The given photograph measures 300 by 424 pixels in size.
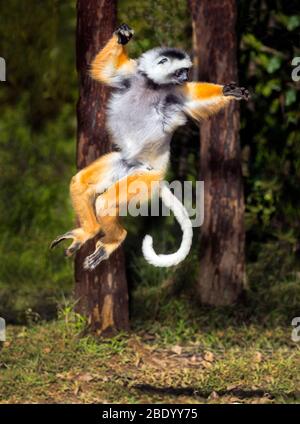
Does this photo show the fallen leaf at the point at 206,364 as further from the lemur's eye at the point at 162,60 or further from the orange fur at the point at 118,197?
the lemur's eye at the point at 162,60

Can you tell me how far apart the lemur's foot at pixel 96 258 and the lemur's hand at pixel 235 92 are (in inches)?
33.1

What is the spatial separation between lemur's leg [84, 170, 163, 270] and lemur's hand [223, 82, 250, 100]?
449mm

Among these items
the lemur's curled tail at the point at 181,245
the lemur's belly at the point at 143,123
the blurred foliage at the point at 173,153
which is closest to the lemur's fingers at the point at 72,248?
the lemur's curled tail at the point at 181,245

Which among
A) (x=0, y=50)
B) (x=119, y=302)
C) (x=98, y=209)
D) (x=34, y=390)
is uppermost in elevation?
(x=0, y=50)

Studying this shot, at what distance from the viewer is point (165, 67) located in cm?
423

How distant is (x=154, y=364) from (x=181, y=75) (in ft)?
16.5

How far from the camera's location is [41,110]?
11266 mm

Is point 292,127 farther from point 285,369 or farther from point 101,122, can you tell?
point 101,122

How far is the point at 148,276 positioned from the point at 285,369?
1.97 meters

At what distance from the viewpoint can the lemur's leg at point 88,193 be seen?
429 centimetres

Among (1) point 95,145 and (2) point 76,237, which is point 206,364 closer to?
(1) point 95,145
